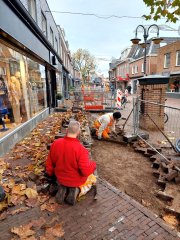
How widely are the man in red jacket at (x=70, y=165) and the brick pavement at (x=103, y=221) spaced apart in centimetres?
22

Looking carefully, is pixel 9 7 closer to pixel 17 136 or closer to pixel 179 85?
pixel 17 136

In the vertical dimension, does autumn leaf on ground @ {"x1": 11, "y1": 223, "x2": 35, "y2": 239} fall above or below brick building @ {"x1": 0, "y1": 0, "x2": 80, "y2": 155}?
below

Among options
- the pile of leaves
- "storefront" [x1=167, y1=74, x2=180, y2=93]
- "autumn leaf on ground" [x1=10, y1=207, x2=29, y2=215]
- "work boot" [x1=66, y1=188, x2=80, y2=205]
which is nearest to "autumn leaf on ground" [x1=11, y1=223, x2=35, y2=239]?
the pile of leaves

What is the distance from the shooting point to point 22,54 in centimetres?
678

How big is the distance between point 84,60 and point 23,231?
187ft

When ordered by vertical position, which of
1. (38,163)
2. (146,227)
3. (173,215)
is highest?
(38,163)

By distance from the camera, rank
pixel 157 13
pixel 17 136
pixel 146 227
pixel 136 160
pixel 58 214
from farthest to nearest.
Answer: pixel 17 136
pixel 136 160
pixel 157 13
pixel 58 214
pixel 146 227

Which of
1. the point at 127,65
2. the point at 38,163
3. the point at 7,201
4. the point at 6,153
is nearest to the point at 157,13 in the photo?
the point at 38,163

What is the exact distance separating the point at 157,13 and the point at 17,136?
16.0ft

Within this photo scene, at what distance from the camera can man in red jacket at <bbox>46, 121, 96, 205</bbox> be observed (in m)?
2.72

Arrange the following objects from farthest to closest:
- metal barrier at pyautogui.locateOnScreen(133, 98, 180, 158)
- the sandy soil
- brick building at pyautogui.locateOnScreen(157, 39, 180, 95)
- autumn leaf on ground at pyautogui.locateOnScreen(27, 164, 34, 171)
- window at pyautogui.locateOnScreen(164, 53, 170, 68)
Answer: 1. window at pyautogui.locateOnScreen(164, 53, 170, 68)
2. brick building at pyautogui.locateOnScreen(157, 39, 180, 95)
3. metal barrier at pyautogui.locateOnScreen(133, 98, 180, 158)
4. autumn leaf on ground at pyautogui.locateOnScreen(27, 164, 34, 171)
5. the sandy soil

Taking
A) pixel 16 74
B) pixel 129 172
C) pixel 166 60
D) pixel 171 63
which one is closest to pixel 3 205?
pixel 129 172

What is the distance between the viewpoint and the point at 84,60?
55.9 m

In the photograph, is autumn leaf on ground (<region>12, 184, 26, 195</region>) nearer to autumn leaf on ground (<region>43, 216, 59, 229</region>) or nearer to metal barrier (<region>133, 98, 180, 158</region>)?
autumn leaf on ground (<region>43, 216, 59, 229</region>)
